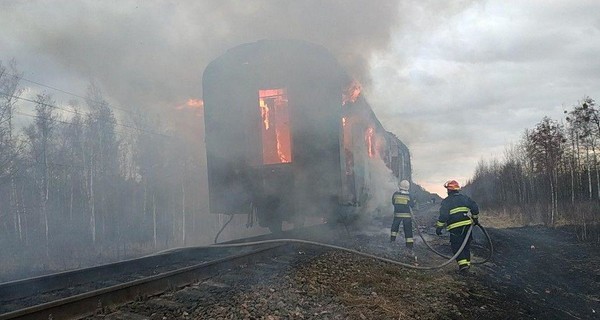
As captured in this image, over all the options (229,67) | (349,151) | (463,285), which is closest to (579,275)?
(463,285)

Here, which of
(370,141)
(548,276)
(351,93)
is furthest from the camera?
(370,141)

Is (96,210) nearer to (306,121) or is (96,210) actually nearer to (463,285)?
(306,121)

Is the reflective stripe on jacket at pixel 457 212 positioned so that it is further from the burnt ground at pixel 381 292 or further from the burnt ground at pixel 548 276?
the burnt ground at pixel 548 276

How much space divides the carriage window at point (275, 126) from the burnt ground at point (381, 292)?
227cm

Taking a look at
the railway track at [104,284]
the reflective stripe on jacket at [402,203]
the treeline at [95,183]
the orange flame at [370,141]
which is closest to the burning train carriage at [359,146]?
the orange flame at [370,141]

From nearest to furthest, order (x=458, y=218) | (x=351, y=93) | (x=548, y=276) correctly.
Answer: (x=458, y=218) → (x=548, y=276) → (x=351, y=93)

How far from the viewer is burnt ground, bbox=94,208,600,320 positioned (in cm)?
456

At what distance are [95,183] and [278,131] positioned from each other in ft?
72.8

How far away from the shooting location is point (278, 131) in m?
10.3

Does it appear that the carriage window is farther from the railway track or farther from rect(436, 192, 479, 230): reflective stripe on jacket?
rect(436, 192, 479, 230): reflective stripe on jacket

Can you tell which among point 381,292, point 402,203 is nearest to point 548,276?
point 402,203

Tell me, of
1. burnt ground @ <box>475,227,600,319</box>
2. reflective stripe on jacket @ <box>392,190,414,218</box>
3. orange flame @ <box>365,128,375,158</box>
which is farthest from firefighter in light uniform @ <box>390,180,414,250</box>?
orange flame @ <box>365,128,375,158</box>

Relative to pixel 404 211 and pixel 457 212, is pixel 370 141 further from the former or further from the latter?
pixel 457 212

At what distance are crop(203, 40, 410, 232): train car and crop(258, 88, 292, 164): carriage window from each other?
0.07ft
